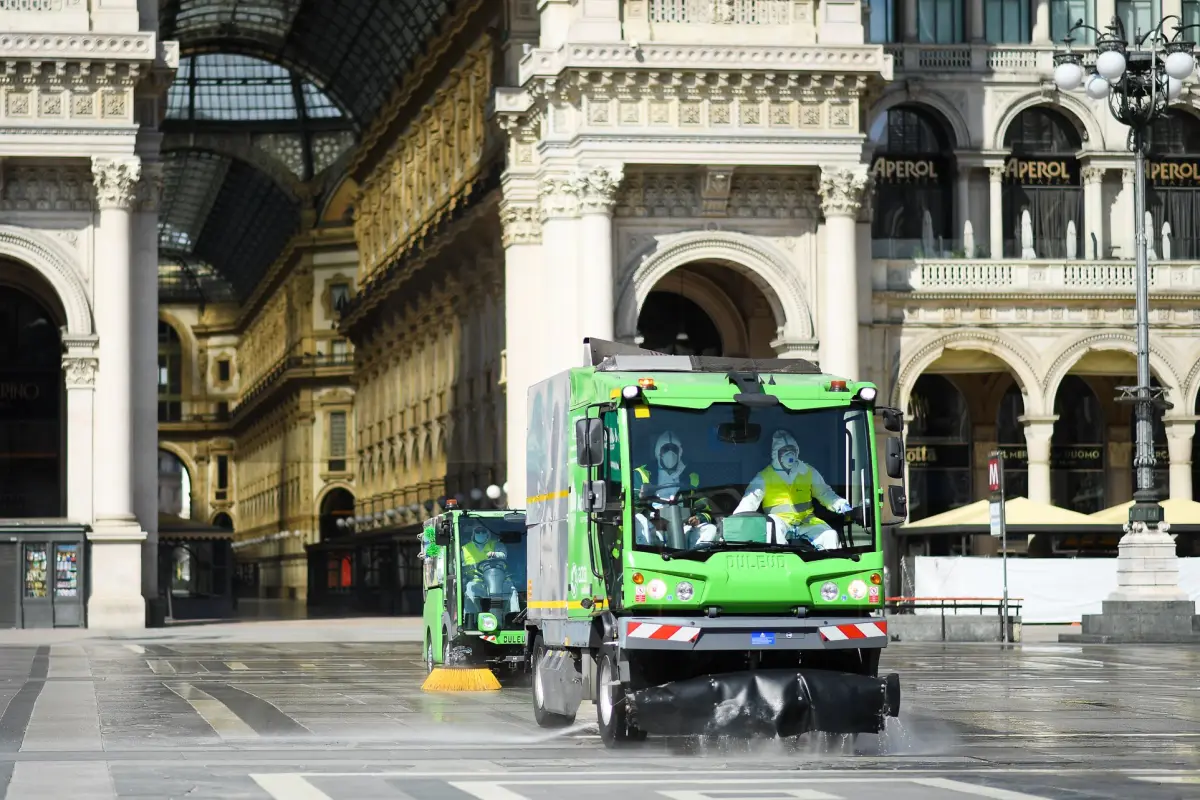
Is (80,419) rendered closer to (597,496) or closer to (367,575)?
(367,575)

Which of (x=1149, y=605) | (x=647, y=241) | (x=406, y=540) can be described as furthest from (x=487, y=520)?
(x=406, y=540)

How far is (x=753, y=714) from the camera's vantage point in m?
20.8

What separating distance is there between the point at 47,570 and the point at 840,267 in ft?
75.2

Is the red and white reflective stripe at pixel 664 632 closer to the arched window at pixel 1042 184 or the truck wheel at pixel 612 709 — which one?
the truck wheel at pixel 612 709

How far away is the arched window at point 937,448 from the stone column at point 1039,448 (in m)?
4.56

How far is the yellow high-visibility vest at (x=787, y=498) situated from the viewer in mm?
21344

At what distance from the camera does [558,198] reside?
59.5 metres

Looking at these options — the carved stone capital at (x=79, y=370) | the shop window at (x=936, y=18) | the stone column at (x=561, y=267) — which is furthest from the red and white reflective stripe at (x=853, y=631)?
the shop window at (x=936, y=18)

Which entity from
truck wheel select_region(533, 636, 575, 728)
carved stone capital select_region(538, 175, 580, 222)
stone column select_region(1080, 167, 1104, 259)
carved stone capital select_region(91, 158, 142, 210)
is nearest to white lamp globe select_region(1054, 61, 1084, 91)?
carved stone capital select_region(538, 175, 580, 222)

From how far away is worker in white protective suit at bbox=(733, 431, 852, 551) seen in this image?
21297 mm

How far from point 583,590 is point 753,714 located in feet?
8.76

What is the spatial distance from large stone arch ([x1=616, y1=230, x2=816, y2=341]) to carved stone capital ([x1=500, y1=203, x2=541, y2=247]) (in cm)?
603

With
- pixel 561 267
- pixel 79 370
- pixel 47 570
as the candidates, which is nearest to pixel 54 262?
pixel 79 370

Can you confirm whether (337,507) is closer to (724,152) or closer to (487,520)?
Result: (724,152)
